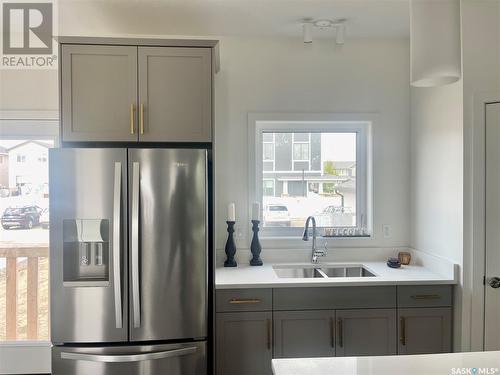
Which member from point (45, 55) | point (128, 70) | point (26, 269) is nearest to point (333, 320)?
point (128, 70)

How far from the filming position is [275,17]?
2629 mm

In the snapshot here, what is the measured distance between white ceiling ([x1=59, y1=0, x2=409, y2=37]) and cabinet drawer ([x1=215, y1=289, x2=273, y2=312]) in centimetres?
187

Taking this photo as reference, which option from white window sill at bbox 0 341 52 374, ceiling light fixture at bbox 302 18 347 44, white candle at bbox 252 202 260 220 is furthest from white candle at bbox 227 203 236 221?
white window sill at bbox 0 341 52 374

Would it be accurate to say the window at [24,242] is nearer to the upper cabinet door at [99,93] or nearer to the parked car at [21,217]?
Result: the parked car at [21,217]

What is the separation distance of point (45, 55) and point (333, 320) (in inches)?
113

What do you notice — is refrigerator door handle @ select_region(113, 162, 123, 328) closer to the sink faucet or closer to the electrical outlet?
the sink faucet

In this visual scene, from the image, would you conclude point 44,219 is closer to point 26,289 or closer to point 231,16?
point 26,289

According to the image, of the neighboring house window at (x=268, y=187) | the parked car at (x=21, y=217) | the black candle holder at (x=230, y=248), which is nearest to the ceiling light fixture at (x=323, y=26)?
the neighboring house window at (x=268, y=187)

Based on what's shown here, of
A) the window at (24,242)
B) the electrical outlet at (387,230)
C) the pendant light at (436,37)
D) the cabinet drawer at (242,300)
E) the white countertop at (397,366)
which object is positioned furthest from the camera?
the electrical outlet at (387,230)

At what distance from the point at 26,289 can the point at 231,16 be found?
8.60 feet

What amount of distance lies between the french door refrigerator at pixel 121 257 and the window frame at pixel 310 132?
90cm

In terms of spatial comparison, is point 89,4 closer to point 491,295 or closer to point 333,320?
point 333,320

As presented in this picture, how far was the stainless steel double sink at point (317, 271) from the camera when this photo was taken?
115 inches

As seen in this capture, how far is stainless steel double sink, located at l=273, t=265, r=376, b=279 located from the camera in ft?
9.55
